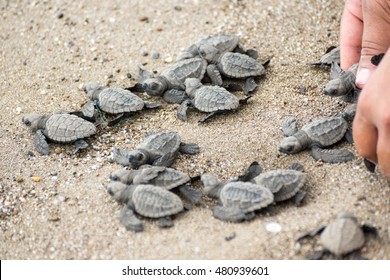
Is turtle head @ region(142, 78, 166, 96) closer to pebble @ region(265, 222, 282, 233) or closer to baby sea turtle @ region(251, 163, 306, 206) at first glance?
baby sea turtle @ region(251, 163, 306, 206)

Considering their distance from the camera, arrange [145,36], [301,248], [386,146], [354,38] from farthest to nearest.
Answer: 1. [145,36]
2. [354,38]
3. [301,248]
4. [386,146]

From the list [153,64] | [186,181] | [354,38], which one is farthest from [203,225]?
[153,64]

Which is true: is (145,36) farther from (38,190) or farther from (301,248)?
(301,248)

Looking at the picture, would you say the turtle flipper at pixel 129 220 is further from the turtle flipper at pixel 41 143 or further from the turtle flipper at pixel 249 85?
the turtle flipper at pixel 249 85

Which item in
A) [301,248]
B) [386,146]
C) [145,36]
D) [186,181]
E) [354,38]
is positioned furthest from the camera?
[145,36]

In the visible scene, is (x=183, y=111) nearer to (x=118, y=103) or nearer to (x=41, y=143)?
(x=118, y=103)

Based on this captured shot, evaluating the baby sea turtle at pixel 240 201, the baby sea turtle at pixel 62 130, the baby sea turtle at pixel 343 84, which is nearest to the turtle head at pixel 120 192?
the baby sea turtle at pixel 240 201
